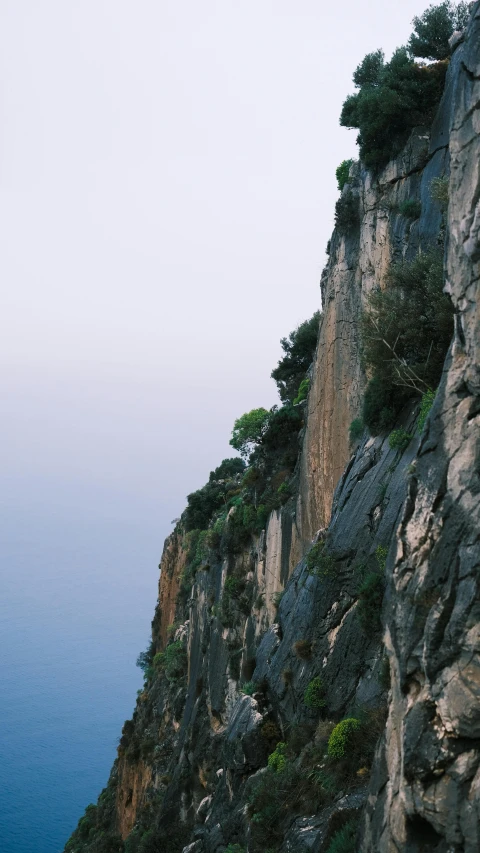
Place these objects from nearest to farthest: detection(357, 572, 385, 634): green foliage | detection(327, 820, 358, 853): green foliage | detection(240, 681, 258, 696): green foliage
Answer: detection(327, 820, 358, 853): green foliage
detection(357, 572, 385, 634): green foliage
detection(240, 681, 258, 696): green foliage

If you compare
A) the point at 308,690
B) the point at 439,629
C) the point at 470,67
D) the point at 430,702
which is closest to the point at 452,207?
the point at 470,67

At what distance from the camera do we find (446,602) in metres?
8.42

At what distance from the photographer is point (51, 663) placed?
19400 cm

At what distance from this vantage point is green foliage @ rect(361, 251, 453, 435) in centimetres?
1598

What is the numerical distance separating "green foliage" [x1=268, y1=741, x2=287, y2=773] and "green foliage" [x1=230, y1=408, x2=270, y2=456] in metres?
21.9

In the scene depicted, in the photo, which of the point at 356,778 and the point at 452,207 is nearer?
the point at 452,207

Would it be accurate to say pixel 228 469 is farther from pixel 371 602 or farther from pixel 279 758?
pixel 371 602

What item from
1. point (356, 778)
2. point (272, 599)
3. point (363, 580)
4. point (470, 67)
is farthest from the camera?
point (272, 599)

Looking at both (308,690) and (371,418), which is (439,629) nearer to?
(308,690)

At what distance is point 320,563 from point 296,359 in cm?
2407

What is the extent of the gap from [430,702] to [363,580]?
7.56m

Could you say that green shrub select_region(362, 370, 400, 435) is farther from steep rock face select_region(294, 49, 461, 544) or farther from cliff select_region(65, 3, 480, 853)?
steep rock face select_region(294, 49, 461, 544)

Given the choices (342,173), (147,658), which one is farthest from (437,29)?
(147,658)

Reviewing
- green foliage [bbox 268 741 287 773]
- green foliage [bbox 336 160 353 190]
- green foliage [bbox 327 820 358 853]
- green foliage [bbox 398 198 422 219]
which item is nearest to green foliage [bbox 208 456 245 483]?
green foliage [bbox 336 160 353 190]
